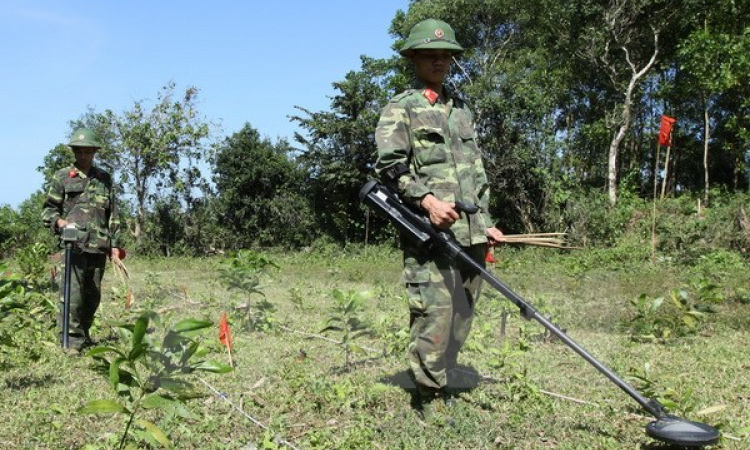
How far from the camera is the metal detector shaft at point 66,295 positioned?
557cm

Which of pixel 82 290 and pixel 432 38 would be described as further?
pixel 82 290

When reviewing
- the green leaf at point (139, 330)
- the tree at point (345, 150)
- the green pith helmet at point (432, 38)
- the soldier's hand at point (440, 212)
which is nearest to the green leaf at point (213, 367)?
the green leaf at point (139, 330)

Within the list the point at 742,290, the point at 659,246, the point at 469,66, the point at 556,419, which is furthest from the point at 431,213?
the point at 469,66

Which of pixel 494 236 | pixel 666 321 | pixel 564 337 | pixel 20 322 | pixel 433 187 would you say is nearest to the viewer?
pixel 564 337

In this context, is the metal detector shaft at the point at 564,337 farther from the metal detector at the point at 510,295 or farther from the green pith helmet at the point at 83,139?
the green pith helmet at the point at 83,139

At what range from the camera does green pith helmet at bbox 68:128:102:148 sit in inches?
218

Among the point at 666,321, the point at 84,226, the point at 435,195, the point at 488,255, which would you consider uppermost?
the point at 435,195

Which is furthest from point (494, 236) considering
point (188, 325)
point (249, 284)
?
point (249, 284)

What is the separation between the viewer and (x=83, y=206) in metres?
5.80

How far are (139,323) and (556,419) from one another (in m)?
2.35

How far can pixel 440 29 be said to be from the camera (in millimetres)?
3547

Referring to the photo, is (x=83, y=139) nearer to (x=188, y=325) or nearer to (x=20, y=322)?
(x=20, y=322)

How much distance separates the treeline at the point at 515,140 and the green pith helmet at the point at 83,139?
1307cm

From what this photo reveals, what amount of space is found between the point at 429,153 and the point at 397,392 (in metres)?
1.38
